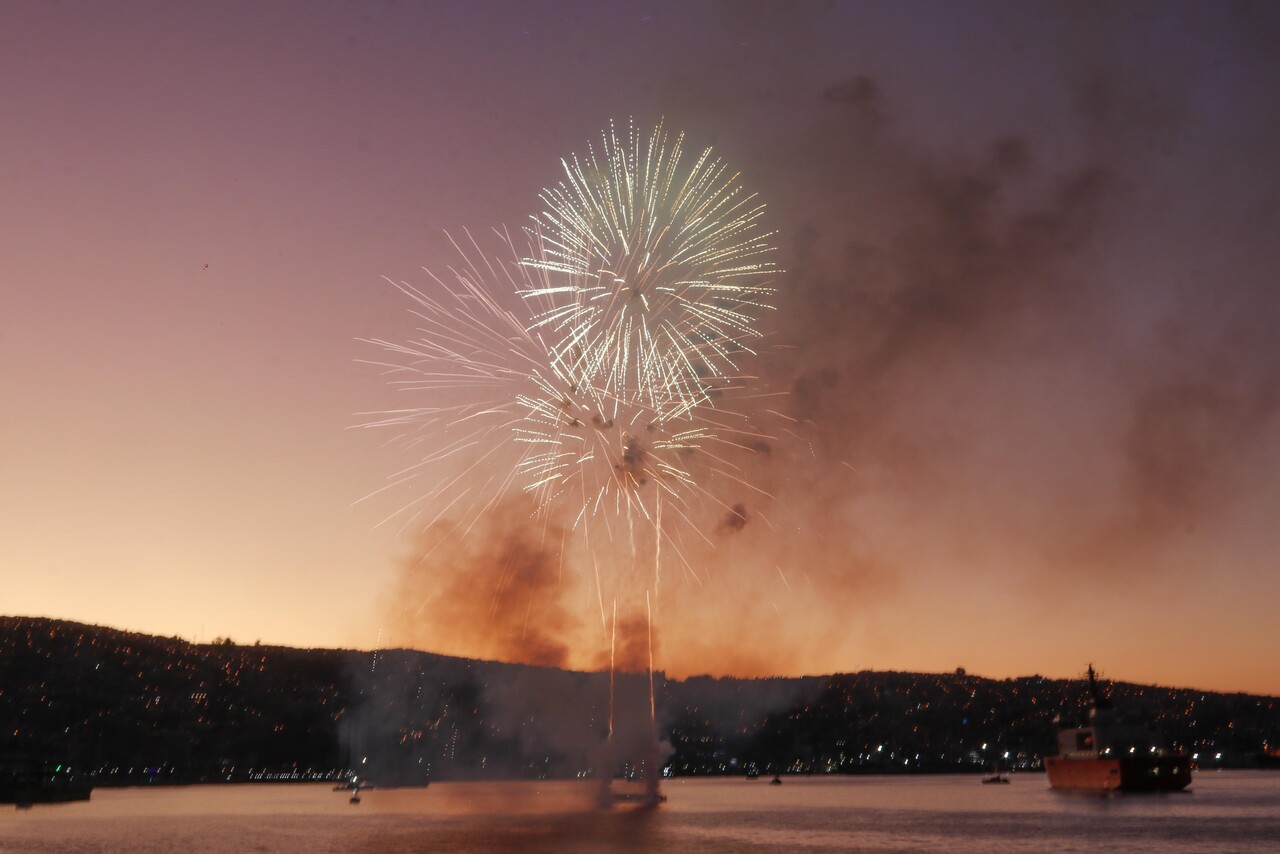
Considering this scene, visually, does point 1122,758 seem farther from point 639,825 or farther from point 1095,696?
point 639,825

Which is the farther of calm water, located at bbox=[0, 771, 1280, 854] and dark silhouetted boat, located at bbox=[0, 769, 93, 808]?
dark silhouetted boat, located at bbox=[0, 769, 93, 808]

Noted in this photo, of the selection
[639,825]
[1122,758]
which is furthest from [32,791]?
[1122,758]

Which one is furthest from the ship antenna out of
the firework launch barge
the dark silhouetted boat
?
the dark silhouetted boat

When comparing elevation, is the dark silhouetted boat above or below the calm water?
above

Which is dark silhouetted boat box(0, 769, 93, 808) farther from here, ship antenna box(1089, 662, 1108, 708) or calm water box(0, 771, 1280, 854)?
ship antenna box(1089, 662, 1108, 708)

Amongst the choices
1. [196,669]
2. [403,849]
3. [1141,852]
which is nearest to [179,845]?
[403,849]

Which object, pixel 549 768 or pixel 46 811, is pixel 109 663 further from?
pixel 549 768
